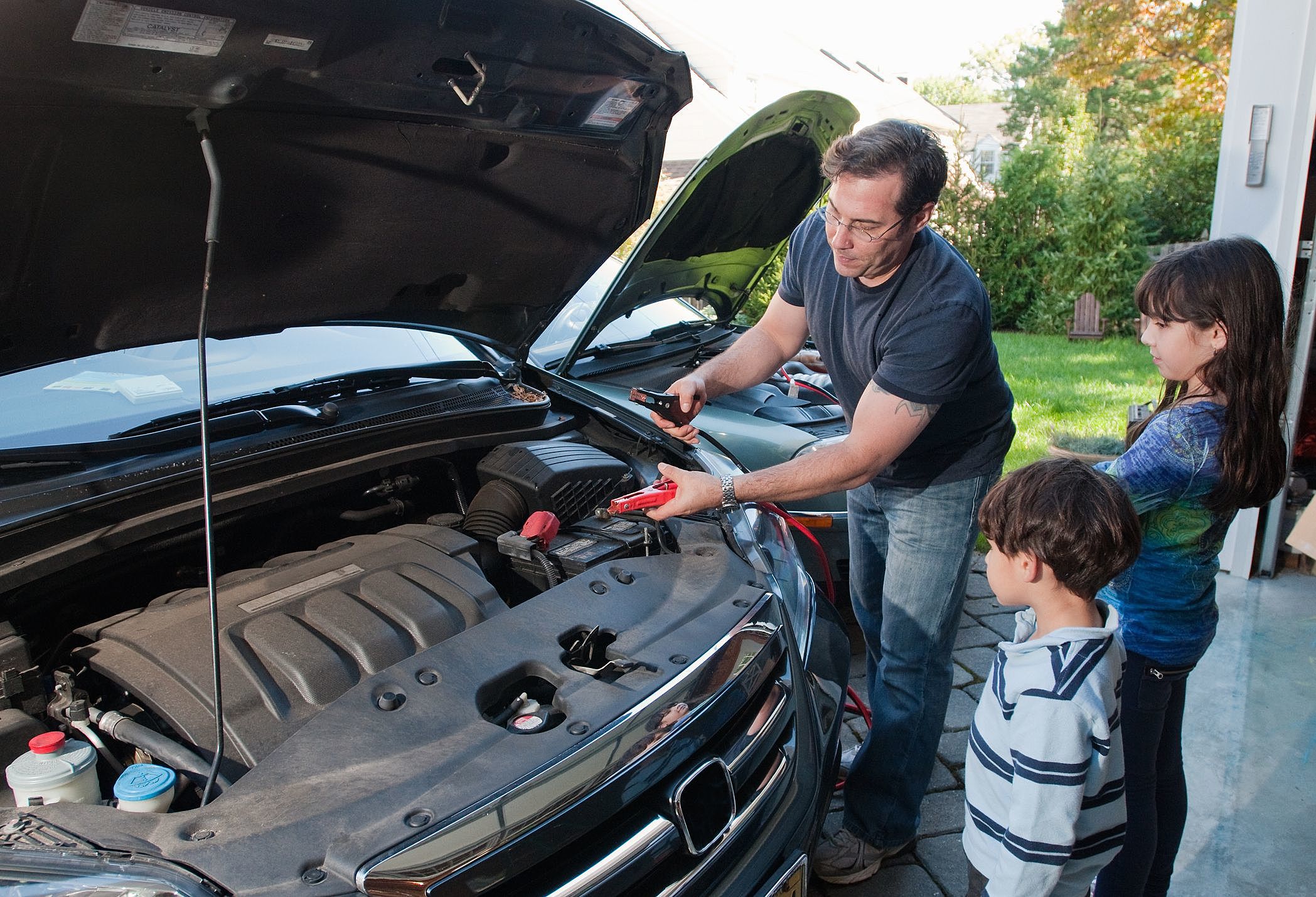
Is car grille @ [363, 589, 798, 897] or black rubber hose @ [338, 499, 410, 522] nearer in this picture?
car grille @ [363, 589, 798, 897]

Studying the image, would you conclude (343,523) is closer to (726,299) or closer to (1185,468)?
(1185,468)

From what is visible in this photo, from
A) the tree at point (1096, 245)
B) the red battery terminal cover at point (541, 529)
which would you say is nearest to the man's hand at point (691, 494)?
the red battery terminal cover at point (541, 529)

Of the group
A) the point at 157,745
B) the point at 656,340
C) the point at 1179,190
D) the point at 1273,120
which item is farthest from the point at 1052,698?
the point at 1179,190

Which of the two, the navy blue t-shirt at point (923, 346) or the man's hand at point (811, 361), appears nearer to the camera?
the navy blue t-shirt at point (923, 346)

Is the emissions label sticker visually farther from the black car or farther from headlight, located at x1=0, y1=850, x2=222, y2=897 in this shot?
headlight, located at x1=0, y1=850, x2=222, y2=897

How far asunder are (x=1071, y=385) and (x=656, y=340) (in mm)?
4868

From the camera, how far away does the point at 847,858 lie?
232 centimetres

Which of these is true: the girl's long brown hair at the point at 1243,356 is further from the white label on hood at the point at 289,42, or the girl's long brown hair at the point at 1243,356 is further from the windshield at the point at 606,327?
the windshield at the point at 606,327

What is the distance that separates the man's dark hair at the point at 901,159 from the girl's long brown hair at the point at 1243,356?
54 cm

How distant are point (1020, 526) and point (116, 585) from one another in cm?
184

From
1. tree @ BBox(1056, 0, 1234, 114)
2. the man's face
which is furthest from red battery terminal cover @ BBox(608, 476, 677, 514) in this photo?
tree @ BBox(1056, 0, 1234, 114)

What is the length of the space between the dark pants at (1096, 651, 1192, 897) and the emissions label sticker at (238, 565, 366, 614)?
159 cm

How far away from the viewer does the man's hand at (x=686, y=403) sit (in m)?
2.47

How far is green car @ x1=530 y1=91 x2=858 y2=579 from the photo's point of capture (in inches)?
126
